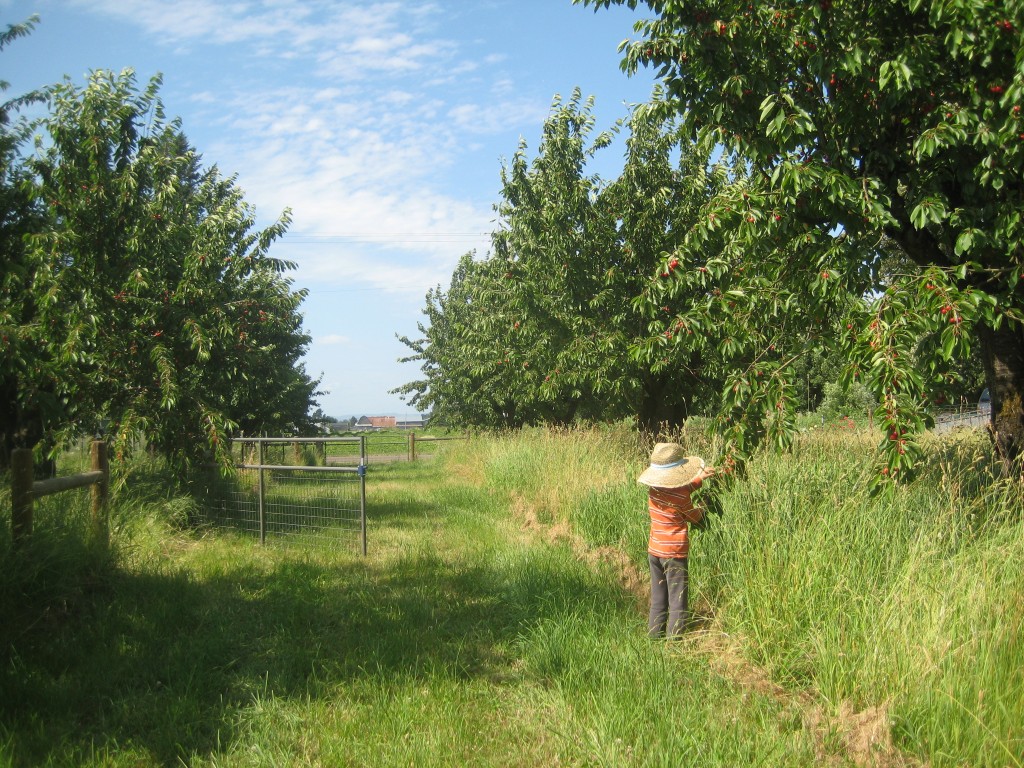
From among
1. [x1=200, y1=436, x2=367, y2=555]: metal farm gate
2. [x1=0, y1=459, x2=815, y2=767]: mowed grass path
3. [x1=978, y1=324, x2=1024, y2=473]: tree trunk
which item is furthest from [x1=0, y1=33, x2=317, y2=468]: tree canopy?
[x1=978, y1=324, x2=1024, y2=473]: tree trunk

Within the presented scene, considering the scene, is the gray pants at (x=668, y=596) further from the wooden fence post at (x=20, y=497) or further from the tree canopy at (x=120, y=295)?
the tree canopy at (x=120, y=295)

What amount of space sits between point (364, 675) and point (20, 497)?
322 cm

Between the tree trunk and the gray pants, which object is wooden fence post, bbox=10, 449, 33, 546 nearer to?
the gray pants

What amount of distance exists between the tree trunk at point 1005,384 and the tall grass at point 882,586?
29 cm

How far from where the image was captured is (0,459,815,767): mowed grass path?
3918mm

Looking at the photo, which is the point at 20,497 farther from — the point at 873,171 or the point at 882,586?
the point at 873,171

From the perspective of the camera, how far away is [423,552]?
339 inches

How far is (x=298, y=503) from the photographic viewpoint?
9445mm

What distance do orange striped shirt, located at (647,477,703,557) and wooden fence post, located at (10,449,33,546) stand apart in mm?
4829

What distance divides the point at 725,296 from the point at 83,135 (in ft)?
28.3

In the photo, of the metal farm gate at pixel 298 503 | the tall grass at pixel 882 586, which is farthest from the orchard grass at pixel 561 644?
the metal farm gate at pixel 298 503

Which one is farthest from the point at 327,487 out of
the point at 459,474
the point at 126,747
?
the point at 459,474

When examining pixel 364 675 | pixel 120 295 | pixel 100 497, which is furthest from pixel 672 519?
pixel 120 295

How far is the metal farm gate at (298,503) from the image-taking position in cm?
905
